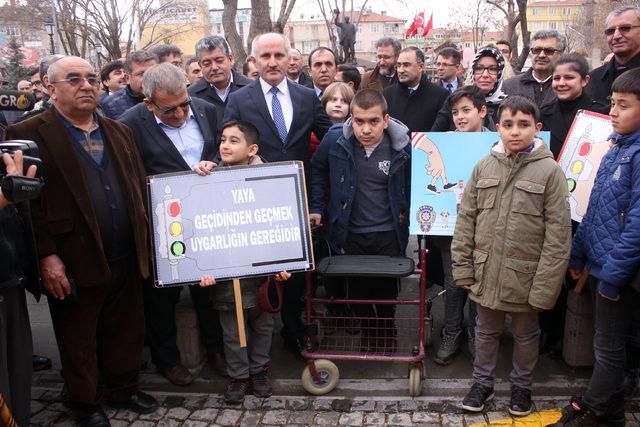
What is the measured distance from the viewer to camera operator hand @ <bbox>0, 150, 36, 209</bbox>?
8.73 ft

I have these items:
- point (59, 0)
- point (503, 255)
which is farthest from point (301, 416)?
point (59, 0)

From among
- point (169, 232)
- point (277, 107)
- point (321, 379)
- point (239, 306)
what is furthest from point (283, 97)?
point (321, 379)

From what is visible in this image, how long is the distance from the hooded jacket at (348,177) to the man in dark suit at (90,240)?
4.58 ft

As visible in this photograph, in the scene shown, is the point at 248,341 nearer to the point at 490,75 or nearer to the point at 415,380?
the point at 415,380

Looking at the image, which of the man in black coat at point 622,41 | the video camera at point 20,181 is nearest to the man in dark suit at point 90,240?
the video camera at point 20,181

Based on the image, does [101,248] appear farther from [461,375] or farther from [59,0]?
[59,0]

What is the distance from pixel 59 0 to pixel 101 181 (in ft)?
78.7

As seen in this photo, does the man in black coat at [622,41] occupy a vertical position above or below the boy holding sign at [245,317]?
above

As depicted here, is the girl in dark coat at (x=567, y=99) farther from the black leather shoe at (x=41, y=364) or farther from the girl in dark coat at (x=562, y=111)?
the black leather shoe at (x=41, y=364)

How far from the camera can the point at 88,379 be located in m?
3.54

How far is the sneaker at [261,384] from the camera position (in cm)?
392

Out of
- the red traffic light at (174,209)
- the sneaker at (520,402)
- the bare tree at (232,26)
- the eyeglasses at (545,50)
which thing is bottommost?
the sneaker at (520,402)

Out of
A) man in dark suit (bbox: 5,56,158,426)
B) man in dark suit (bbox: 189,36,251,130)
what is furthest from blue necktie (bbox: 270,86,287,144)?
man in dark suit (bbox: 5,56,158,426)

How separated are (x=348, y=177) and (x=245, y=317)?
129cm
